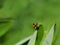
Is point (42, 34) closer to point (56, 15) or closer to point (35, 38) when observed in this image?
point (35, 38)

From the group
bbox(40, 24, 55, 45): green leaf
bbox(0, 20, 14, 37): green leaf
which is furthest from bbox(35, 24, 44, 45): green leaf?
bbox(0, 20, 14, 37): green leaf

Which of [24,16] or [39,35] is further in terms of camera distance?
[24,16]

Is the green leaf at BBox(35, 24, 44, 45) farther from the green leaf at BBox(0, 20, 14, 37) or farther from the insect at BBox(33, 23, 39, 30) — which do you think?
the green leaf at BBox(0, 20, 14, 37)

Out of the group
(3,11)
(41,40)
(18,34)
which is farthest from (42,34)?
(3,11)

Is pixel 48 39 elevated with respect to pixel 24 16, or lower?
lower

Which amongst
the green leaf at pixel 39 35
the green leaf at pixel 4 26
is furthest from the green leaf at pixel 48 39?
the green leaf at pixel 4 26

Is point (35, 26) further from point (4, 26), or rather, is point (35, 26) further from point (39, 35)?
point (4, 26)

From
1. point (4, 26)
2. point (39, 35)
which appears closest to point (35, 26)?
point (39, 35)

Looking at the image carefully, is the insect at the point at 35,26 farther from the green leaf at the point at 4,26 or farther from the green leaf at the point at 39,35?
the green leaf at the point at 4,26
